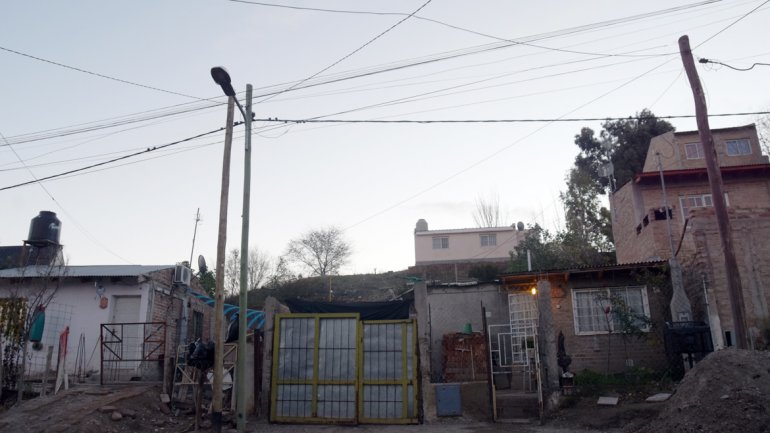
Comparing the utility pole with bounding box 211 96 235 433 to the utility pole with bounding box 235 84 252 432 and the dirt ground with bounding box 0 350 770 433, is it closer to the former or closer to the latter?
the utility pole with bounding box 235 84 252 432

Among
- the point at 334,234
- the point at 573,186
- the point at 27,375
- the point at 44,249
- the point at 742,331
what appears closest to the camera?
the point at 742,331

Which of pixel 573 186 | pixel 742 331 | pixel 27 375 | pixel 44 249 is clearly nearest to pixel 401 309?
pixel 742 331

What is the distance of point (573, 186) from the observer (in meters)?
39.5

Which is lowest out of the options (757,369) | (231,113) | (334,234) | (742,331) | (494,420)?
(494,420)

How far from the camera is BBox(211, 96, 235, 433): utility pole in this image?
10883mm

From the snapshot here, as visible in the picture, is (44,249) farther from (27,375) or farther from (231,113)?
(231,113)

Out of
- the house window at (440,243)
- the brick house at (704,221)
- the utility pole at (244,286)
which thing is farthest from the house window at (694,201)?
the house window at (440,243)

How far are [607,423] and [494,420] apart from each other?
2.49 metres

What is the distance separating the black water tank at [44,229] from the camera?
20625mm

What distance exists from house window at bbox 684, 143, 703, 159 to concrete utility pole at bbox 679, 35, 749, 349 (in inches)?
683

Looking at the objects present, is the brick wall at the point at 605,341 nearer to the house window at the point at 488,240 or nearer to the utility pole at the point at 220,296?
the utility pole at the point at 220,296

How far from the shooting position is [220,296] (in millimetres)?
11086

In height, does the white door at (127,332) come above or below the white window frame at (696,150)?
below

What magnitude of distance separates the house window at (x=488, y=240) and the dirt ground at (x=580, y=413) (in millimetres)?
30838
